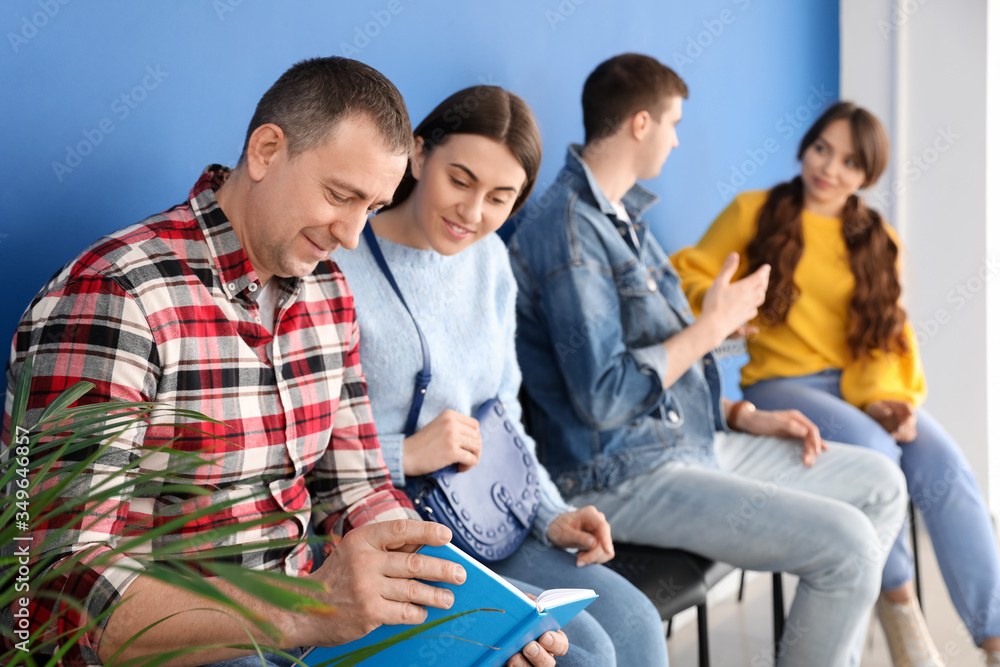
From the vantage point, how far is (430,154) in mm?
1635

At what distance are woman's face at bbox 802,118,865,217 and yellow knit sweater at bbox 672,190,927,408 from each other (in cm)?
7

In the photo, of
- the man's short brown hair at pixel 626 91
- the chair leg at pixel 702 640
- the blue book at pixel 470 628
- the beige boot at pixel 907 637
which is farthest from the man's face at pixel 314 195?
the beige boot at pixel 907 637

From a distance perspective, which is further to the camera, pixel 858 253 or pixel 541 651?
pixel 858 253

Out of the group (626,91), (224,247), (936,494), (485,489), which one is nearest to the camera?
(224,247)

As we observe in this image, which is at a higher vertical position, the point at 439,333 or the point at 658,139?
the point at 658,139

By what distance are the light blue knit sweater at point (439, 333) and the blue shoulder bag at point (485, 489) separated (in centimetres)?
2

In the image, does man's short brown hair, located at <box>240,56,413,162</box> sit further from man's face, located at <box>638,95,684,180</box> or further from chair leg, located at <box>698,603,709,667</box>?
chair leg, located at <box>698,603,709,667</box>

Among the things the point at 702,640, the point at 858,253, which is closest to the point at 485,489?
the point at 702,640

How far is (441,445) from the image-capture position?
57.6 inches

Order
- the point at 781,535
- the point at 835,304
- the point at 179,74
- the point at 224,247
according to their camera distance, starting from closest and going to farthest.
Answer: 1. the point at 224,247
2. the point at 179,74
3. the point at 781,535
4. the point at 835,304

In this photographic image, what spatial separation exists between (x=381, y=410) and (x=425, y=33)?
92cm

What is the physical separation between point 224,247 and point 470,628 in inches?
23.2

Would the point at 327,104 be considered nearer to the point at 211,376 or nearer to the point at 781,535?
the point at 211,376

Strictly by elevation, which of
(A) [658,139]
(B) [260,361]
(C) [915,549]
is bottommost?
(C) [915,549]
